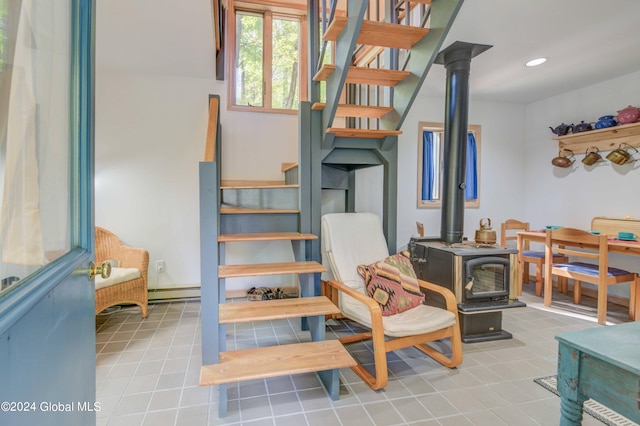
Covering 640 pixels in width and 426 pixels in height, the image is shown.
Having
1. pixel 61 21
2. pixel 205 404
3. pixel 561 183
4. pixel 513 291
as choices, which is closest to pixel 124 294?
pixel 205 404

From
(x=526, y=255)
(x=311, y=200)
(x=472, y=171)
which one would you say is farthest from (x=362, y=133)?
(x=526, y=255)

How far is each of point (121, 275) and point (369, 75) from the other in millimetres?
2745

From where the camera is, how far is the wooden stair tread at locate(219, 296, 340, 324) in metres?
1.94

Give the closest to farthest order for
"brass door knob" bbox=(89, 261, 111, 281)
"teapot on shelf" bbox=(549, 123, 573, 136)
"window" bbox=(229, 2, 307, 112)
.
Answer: "brass door knob" bbox=(89, 261, 111, 281) → "window" bbox=(229, 2, 307, 112) → "teapot on shelf" bbox=(549, 123, 573, 136)

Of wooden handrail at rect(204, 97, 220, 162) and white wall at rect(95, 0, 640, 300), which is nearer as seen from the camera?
wooden handrail at rect(204, 97, 220, 162)

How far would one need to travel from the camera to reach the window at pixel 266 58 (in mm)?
3859

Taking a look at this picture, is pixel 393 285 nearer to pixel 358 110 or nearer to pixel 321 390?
pixel 321 390

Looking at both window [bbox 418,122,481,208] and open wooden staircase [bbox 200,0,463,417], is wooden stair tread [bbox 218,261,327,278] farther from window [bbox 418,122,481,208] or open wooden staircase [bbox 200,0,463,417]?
window [bbox 418,122,481,208]

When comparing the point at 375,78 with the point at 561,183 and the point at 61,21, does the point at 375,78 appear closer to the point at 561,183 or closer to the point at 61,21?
the point at 61,21

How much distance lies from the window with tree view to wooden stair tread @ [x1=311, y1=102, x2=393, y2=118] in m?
1.38

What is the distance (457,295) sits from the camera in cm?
269

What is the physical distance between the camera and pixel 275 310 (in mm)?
2049

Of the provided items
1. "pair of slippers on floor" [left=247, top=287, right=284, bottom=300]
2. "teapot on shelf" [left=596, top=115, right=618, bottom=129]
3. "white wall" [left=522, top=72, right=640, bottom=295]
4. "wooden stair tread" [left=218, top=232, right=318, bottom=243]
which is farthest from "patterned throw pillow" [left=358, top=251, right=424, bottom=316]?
"teapot on shelf" [left=596, top=115, right=618, bottom=129]

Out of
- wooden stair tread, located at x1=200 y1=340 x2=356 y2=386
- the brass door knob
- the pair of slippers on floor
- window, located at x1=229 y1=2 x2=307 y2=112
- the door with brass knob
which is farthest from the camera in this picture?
window, located at x1=229 y1=2 x2=307 y2=112
